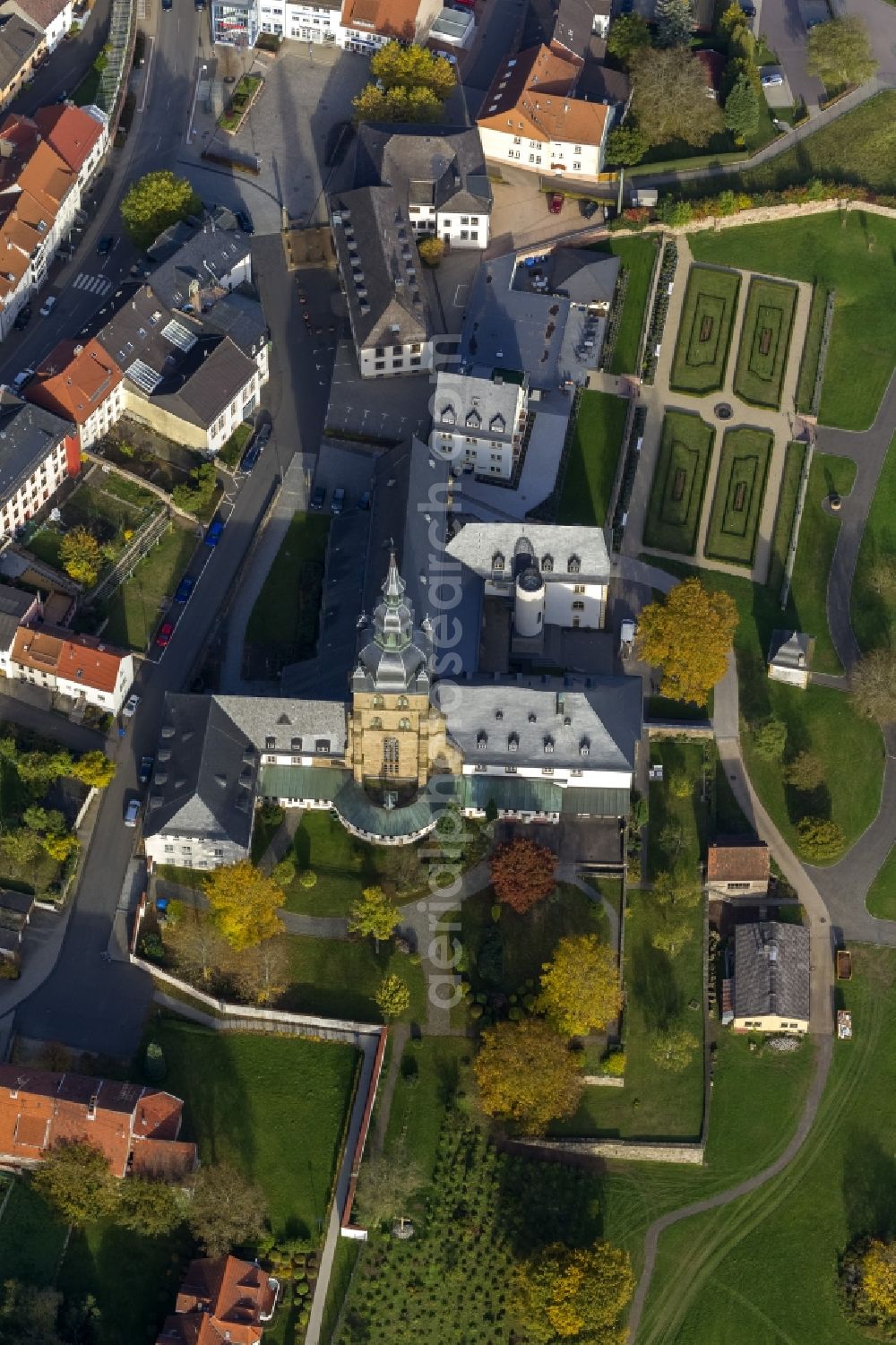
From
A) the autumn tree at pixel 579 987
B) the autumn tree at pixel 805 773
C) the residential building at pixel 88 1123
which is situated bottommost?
the residential building at pixel 88 1123

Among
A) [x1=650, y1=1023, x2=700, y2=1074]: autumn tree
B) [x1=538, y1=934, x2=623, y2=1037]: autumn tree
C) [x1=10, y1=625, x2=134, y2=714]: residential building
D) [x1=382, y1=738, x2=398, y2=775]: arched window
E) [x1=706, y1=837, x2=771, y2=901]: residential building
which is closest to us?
[x1=538, y1=934, x2=623, y2=1037]: autumn tree

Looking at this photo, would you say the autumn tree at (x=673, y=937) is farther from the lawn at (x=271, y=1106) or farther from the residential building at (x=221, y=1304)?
the residential building at (x=221, y=1304)

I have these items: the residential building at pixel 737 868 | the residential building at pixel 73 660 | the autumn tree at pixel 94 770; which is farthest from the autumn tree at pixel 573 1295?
the residential building at pixel 73 660

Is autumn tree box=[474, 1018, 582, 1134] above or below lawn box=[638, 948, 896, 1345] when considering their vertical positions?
above

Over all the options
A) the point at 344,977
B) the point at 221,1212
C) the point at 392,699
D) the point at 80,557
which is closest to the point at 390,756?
the point at 392,699

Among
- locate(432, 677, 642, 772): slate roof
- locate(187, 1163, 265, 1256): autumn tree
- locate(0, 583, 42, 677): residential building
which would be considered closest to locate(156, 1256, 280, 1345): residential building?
locate(187, 1163, 265, 1256): autumn tree

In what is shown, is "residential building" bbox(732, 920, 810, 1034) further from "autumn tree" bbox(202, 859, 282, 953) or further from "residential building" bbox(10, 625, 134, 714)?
"residential building" bbox(10, 625, 134, 714)
